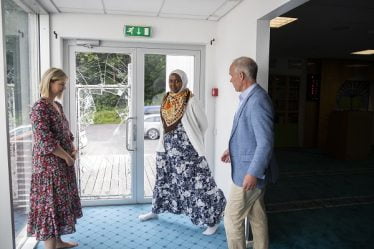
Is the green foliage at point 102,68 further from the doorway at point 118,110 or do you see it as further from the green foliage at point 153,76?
the green foliage at point 153,76

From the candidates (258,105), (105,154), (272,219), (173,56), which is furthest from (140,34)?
(272,219)

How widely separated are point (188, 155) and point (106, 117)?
4.08 ft

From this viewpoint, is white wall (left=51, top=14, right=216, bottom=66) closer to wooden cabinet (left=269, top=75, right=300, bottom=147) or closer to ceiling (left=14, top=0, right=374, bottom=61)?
ceiling (left=14, top=0, right=374, bottom=61)

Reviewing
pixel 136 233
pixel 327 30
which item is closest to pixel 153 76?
pixel 136 233

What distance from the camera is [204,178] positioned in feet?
10.2

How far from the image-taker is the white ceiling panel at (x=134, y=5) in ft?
10.1

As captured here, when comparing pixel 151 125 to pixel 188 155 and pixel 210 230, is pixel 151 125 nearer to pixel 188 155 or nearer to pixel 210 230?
pixel 188 155

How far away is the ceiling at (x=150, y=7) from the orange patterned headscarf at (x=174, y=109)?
34.6 inches

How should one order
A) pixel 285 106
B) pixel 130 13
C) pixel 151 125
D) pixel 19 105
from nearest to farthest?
1. pixel 19 105
2. pixel 130 13
3. pixel 151 125
4. pixel 285 106

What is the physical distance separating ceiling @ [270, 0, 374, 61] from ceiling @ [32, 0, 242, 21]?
3.25ft

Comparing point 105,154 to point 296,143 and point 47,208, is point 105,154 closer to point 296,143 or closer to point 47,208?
point 47,208

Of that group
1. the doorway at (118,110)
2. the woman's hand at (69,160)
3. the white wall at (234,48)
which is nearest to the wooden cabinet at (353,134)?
the white wall at (234,48)

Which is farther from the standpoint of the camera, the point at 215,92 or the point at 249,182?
the point at 215,92

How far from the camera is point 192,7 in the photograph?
10.6ft
